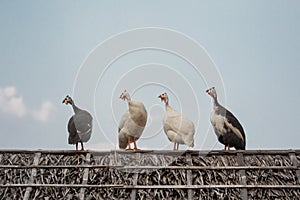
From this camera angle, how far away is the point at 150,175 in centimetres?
429

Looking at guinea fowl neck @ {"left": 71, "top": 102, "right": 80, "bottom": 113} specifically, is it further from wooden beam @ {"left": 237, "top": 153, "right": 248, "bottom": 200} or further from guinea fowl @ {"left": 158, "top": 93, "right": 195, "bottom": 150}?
wooden beam @ {"left": 237, "top": 153, "right": 248, "bottom": 200}

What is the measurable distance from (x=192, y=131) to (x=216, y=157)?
3.55ft

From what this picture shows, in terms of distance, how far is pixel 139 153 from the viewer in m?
4.55

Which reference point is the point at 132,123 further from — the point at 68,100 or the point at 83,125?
the point at 68,100

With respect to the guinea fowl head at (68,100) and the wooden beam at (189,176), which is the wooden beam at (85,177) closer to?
the wooden beam at (189,176)

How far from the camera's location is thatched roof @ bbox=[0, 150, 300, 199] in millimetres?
4113

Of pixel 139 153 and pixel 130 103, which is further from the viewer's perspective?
pixel 130 103

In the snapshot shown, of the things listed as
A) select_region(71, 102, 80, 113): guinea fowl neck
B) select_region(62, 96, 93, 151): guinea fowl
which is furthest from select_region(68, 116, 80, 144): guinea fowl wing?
select_region(71, 102, 80, 113): guinea fowl neck

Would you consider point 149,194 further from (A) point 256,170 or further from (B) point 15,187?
(B) point 15,187

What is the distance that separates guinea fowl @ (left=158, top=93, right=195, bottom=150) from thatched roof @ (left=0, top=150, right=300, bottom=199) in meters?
0.97

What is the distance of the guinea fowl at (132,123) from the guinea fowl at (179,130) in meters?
0.45

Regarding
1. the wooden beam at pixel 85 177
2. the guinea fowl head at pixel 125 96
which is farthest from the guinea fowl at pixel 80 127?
the wooden beam at pixel 85 177

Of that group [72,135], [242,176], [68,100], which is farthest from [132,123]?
[242,176]

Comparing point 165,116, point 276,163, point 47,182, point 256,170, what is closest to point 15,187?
point 47,182
